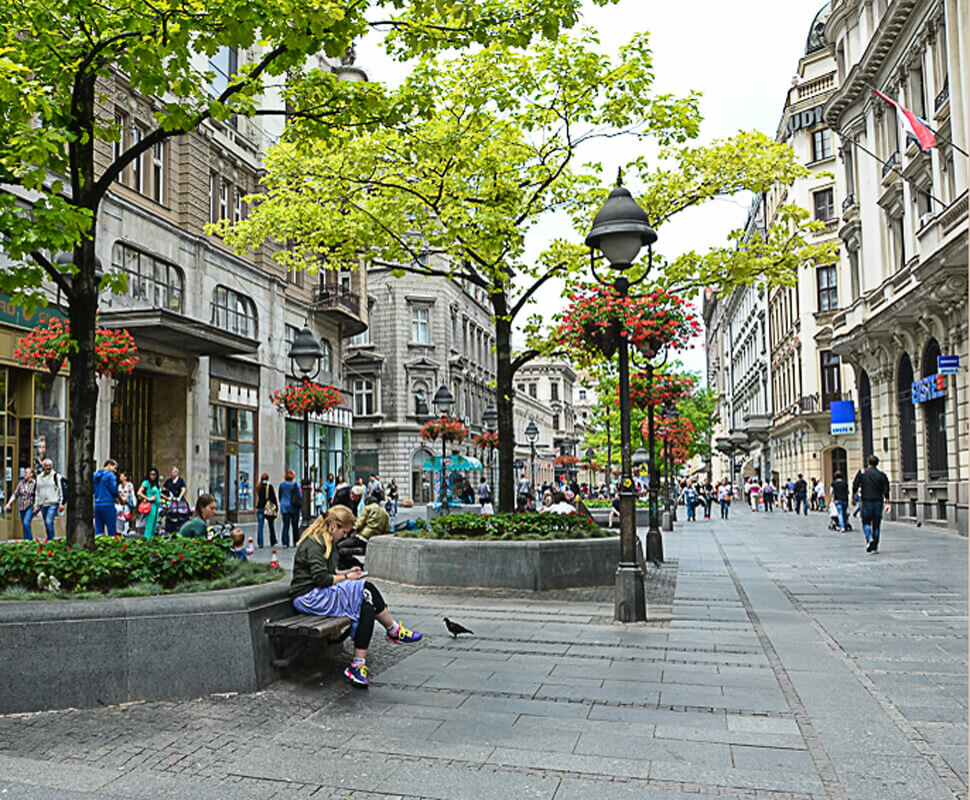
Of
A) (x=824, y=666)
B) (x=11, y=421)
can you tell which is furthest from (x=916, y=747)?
(x=11, y=421)

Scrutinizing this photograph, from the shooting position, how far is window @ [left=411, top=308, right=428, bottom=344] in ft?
198

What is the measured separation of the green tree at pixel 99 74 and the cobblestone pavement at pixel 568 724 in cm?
255

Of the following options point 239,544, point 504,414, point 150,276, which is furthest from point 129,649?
point 150,276

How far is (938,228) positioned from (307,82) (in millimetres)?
21041

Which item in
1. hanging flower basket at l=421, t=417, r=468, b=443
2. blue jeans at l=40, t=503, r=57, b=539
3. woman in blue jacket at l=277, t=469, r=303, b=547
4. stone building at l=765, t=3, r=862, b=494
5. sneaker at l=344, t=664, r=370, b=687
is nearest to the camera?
sneaker at l=344, t=664, r=370, b=687

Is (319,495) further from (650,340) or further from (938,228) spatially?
(938,228)

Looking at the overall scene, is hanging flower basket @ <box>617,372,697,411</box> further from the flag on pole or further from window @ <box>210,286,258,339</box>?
window @ <box>210,286,258,339</box>

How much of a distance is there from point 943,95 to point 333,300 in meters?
23.3

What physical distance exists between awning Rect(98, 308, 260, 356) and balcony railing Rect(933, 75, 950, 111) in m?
19.8

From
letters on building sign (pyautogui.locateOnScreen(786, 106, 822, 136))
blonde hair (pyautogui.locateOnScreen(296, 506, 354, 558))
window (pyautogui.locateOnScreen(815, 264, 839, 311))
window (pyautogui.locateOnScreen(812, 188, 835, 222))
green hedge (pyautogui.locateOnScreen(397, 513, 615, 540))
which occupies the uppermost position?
letters on building sign (pyautogui.locateOnScreen(786, 106, 822, 136))

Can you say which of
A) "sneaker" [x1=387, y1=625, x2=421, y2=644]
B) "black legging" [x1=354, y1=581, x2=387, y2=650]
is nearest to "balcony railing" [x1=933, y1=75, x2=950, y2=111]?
"sneaker" [x1=387, y1=625, x2=421, y2=644]

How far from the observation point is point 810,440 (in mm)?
47312

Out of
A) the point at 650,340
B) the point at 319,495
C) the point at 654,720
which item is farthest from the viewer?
the point at 319,495

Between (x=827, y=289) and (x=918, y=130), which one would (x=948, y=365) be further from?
(x=827, y=289)
